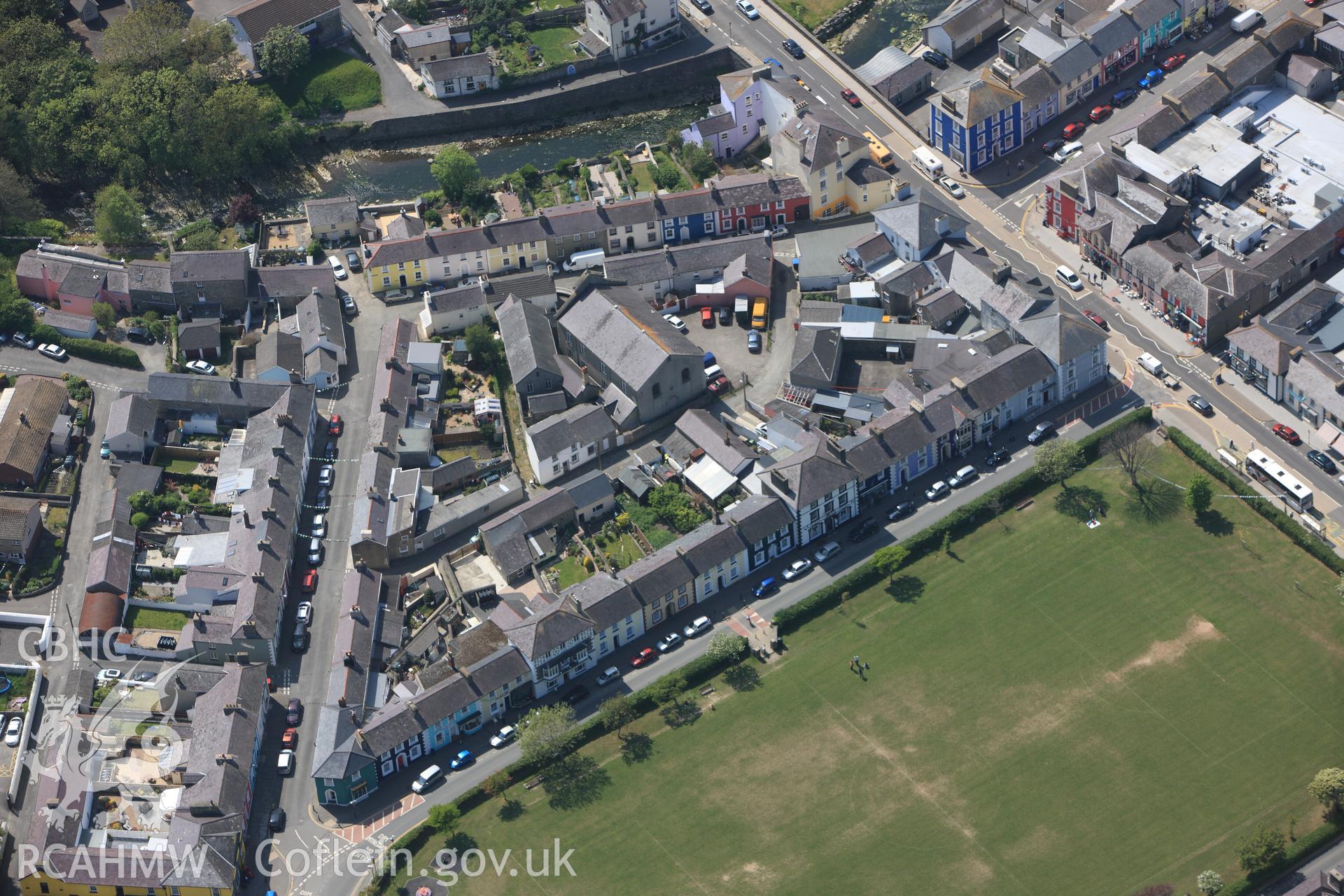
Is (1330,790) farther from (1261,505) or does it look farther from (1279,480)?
(1279,480)

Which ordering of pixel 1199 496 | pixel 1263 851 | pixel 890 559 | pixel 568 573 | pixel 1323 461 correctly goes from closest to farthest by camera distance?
1. pixel 1263 851
2. pixel 890 559
3. pixel 1199 496
4. pixel 568 573
5. pixel 1323 461

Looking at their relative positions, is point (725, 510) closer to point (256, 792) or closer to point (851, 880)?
point (851, 880)

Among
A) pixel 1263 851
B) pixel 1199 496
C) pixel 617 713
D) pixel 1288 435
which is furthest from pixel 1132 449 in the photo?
pixel 617 713

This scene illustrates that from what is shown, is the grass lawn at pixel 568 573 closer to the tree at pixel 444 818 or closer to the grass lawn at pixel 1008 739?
the grass lawn at pixel 1008 739

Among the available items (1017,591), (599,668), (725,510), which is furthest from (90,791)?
(1017,591)

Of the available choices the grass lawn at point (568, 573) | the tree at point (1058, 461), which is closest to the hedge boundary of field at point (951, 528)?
the tree at point (1058, 461)

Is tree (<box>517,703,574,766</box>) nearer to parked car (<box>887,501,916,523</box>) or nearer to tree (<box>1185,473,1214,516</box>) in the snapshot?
parked car (<box>887,501,916,523</box>)
